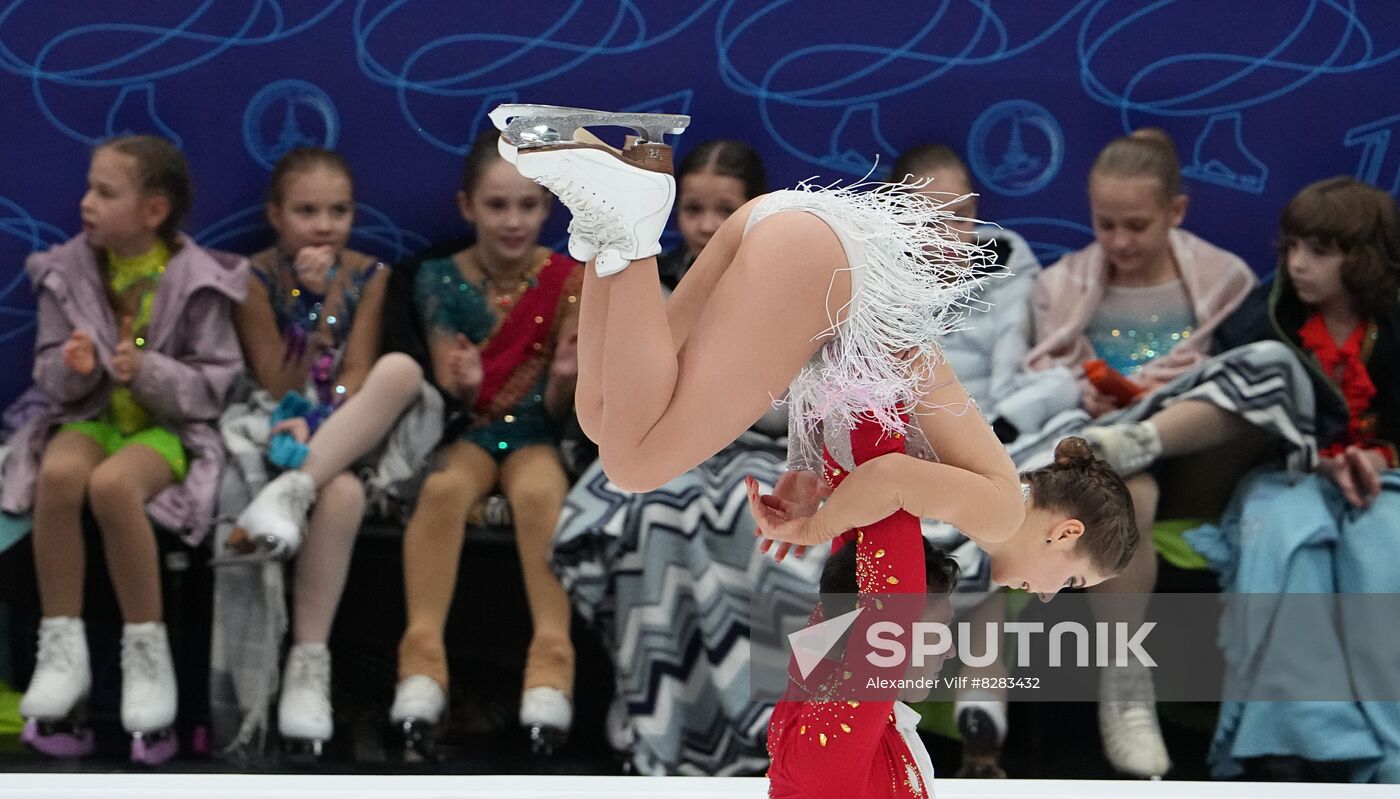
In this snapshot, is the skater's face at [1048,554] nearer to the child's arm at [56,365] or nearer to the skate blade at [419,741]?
the skate blade at [419,741]

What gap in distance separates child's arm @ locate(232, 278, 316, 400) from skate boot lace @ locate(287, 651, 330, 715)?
76 centimetres

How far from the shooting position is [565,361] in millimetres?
4195

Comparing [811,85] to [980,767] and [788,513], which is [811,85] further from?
[788,513]

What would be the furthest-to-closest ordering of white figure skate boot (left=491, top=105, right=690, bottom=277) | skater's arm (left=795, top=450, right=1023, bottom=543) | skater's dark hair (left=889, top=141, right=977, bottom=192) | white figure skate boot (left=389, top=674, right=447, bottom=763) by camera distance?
skater's dark hair (left=889, top=141, right=977, bottom=192)
white figure skate boot (left=389, top=674, right=447, bottom=763)
skater's arm (left=795, top=450, right=1023, bottom=543)
white figure skate boot (left=491, top=105, right=690, bottom=277)

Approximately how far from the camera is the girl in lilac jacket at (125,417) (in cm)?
379

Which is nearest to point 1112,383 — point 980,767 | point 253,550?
point 980,767

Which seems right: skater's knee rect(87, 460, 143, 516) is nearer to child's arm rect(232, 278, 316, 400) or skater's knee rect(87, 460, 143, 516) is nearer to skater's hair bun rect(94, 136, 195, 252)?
child's arm rect(232, 278, 316, 400)

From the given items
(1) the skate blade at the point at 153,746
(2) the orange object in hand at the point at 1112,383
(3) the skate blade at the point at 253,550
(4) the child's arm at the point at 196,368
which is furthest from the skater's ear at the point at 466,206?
(2) the orange object in hand at the point at 1112,383

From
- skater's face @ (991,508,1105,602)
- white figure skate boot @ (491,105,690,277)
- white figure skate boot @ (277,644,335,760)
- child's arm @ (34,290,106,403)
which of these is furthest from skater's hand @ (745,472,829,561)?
child's arm @ (34,290,106,403)

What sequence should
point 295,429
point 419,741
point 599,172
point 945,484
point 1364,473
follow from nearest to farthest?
point 599,172 < point 945,484 < point 419,741 < point 1364,473 < point 295,429

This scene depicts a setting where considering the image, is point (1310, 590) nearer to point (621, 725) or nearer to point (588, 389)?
→ point (621, 725)

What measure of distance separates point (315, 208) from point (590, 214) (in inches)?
95.8

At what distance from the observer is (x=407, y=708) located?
3750 millimetres

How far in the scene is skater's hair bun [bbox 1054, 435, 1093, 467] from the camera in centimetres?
251
